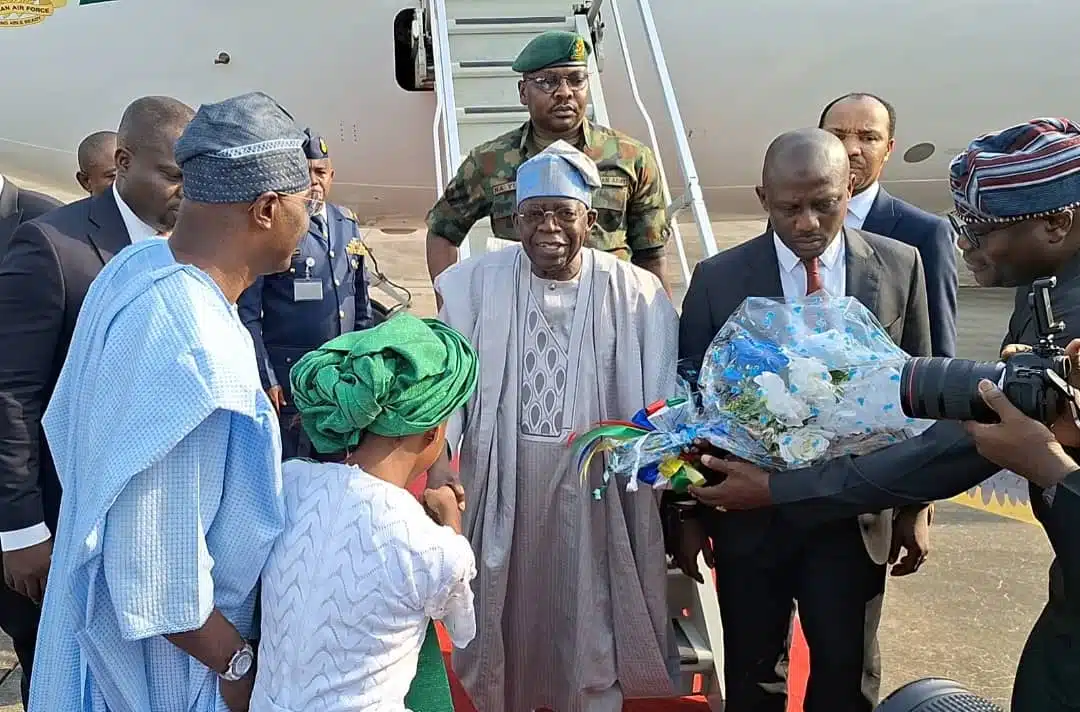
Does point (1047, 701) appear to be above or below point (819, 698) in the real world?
above

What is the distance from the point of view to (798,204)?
2.27 m

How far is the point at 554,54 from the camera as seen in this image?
10.8ft

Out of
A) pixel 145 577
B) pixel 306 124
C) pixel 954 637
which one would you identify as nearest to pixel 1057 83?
pixel 954 637

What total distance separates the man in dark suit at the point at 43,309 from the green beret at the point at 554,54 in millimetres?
1284

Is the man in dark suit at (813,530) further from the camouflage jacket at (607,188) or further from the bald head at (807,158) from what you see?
the camouflage jacket at (607,188)

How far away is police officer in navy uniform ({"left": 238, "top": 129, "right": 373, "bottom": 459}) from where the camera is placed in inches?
132

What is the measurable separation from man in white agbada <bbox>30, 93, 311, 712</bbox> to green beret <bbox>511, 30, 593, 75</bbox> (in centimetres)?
184

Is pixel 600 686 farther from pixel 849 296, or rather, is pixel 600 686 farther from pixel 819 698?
pixel 849 296

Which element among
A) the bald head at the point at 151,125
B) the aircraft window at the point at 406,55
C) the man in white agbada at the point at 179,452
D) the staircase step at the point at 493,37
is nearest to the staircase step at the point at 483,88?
the staircase step at the point at 493,37

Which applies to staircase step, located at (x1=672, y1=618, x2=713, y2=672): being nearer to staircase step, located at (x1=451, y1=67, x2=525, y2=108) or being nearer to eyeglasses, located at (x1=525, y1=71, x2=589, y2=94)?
eyeglasses, located at (x1=525, y1=71, x2=589, y2=94)

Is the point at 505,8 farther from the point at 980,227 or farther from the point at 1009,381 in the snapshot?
the point at 1009,381

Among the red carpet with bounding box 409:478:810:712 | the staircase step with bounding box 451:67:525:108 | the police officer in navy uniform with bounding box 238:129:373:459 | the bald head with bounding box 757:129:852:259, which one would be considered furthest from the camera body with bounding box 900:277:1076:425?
the staircase step with bounding box 451:67:525:108

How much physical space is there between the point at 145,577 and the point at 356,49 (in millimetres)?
5468

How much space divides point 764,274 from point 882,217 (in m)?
0.93
